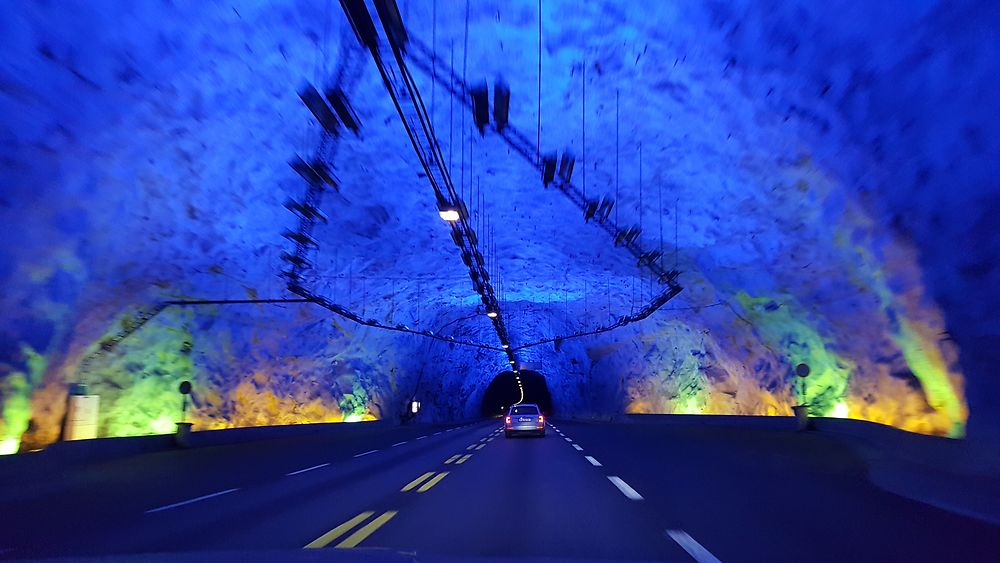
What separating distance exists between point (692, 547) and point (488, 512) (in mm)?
3265

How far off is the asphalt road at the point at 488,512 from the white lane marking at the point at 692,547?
3cm

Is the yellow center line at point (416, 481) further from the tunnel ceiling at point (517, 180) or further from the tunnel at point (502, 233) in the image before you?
the tunnel ceiling at point (517, 180)

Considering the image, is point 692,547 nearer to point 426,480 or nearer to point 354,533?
point 354,533

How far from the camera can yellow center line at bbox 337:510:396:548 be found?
7.47 meters

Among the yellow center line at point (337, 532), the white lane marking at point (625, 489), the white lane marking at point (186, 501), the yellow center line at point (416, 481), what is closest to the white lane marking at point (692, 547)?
the white lane marking at point (625, 489)

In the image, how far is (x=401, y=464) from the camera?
18.0 m

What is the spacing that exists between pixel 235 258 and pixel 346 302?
359 inches

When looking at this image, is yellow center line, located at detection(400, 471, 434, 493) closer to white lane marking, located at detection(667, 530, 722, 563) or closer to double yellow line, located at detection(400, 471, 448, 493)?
double yellow line, located at detection(400, 471, 448, 493)

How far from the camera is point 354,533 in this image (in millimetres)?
8094

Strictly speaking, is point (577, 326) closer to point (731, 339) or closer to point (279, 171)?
point (731, 339)

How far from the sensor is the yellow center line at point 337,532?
24.6 ft

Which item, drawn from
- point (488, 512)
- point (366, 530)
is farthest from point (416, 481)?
point (366, 530)

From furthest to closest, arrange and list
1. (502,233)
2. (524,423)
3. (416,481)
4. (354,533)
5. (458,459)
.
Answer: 1. (524,423)
2. (502,233)
3. (458,459)
4. (416,481)
5. (354,533)

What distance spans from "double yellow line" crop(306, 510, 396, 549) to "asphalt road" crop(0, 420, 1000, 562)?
25 millimetres
